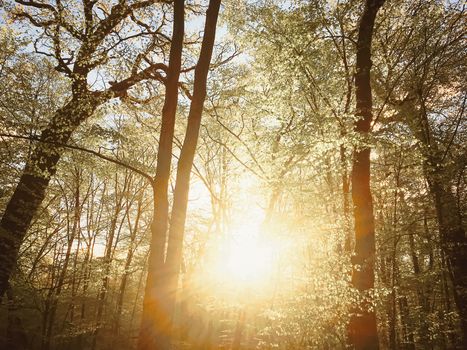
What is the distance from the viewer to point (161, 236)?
5051mm

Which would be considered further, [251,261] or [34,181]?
[251,261]

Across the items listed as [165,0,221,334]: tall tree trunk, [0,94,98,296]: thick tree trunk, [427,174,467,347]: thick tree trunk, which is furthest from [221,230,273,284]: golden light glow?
[0,94,98,296]: thick tree trunk

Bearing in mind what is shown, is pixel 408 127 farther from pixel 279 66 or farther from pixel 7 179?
pixel 7 179

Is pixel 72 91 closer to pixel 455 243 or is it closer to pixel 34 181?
pixel 34 181

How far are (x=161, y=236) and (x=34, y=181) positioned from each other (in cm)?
581

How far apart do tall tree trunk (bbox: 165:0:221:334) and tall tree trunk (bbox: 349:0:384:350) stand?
10.3 feet

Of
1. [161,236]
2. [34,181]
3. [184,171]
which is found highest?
[34,181]

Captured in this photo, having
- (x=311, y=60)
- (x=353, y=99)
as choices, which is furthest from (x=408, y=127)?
(x=311, y=60)

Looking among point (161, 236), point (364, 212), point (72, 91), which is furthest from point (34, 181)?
point (364, 212)

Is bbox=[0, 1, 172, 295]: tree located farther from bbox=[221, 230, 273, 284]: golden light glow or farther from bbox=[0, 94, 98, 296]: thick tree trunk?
bbox=[221, 230, 273, 284]: golden light glow

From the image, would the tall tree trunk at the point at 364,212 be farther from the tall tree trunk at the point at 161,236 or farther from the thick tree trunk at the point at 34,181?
the thick tree trunk at the point at 34,181

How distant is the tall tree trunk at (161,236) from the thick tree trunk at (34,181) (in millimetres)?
2844

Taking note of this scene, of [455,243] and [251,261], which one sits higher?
[455,243]

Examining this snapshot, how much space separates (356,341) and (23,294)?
9.24m
